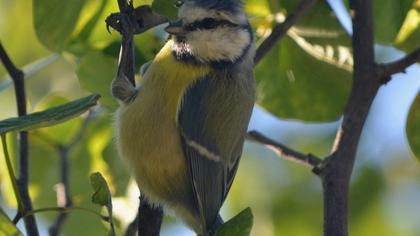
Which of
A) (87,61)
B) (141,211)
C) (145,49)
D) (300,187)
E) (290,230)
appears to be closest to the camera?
(141,211)

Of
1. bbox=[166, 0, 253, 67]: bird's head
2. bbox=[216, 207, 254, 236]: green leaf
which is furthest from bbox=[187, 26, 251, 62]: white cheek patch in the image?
bbox=[216, 207, 254, 236]: green leaf

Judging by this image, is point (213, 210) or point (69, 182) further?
point (69, 182)

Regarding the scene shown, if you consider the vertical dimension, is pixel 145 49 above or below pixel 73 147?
above

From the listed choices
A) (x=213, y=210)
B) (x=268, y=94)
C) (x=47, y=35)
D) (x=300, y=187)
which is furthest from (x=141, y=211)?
(x=300, y=187)

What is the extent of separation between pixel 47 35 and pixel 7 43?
19.2 inches

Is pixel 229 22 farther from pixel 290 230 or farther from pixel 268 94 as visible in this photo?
pixel 290 230

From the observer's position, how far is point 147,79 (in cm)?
176

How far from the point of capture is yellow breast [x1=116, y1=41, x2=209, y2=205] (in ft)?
5.69

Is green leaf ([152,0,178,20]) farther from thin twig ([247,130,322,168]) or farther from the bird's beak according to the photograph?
thin twig ([247,130,322,168])

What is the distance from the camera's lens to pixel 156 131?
1.74 meters

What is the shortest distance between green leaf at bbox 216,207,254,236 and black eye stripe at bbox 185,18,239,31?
57 centimetres

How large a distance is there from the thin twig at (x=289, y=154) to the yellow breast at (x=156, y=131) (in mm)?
186

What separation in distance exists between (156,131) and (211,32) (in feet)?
0.78

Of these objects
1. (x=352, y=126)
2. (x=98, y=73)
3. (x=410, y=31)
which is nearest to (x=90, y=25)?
(x=98, y=73)
